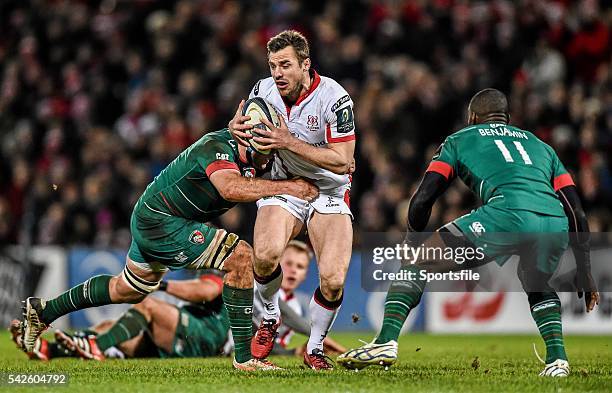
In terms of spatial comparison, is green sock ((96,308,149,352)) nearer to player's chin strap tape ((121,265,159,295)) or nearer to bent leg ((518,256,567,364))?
player's chin strap tape ((121,265,159,295))

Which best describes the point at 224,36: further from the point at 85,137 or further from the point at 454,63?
the point at 454,63

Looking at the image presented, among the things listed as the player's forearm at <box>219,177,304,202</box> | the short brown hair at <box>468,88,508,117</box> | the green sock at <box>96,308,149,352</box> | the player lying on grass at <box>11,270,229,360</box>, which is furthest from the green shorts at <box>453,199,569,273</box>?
the green sock at <box>96,308,149,352</box>

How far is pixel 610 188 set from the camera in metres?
12.9

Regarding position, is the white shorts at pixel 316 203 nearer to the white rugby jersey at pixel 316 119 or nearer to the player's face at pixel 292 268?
the white rugby jersey at pixel 316 119

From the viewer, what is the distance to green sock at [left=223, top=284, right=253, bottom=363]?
7.08 m

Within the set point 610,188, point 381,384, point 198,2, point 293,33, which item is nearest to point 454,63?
point 610,188

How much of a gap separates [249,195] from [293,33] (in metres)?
1.31

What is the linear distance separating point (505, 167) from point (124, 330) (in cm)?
360

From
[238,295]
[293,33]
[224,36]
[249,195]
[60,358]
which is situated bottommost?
[60,358]

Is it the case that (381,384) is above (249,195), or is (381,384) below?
below

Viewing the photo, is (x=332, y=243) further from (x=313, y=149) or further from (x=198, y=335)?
(x=198, y=335)

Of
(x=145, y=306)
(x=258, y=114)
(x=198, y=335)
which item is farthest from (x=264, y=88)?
(x=198, y=335)

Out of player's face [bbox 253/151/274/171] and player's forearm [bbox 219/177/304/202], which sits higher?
player's face [bbox 253/151/274/171]

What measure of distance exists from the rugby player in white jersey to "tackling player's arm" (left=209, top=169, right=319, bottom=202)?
0.22 meters
